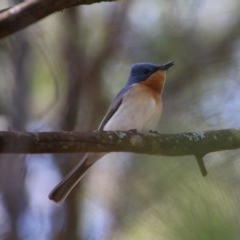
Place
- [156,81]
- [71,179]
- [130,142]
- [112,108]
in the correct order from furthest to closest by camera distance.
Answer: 1. [156,81]
2. [112,108]
3. [71,179]
4. [130,142]

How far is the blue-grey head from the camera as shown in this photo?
3.20 meters

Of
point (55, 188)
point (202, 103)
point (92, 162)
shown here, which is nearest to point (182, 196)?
point (202, 103)

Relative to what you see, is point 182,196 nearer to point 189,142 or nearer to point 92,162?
point 189,142

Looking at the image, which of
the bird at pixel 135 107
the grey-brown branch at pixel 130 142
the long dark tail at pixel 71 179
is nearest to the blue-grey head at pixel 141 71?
the bird at pixel 135 107

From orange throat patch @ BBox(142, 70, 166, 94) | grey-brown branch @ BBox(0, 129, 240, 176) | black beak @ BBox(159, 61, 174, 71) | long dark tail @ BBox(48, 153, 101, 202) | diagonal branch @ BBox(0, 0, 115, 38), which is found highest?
diagonal branch @ BBox(0, 0, 115, 38)

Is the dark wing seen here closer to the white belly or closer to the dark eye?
the white belly

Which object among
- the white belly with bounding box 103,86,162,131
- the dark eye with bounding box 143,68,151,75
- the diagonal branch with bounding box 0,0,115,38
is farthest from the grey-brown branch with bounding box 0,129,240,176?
the dark eye with bounding box 143,68,151,75

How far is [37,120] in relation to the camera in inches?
115

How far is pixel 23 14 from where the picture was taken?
169 centimetres

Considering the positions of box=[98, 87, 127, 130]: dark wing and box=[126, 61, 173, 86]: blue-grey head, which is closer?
box=[98, 87, 127, 130]: dark wing

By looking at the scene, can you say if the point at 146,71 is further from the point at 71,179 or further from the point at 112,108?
the point at 71,179

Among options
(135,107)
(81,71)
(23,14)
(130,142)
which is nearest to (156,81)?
(135,107)

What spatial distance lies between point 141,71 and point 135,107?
254mm

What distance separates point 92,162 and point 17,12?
138cm
